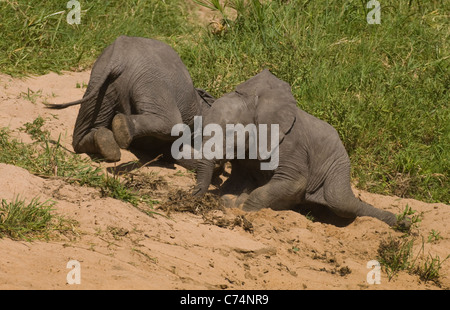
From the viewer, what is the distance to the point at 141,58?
24.3 ft

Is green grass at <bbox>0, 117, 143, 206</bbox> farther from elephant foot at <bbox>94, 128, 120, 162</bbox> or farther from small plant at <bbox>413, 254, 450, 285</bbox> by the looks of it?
small plant at <bbox>413, 254, 450, 285</bbox>

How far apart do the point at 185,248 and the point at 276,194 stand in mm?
1523

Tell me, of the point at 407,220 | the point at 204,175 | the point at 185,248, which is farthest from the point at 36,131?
the point at 407,220

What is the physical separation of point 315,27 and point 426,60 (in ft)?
4.42

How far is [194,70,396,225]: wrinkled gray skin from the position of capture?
6980 mm

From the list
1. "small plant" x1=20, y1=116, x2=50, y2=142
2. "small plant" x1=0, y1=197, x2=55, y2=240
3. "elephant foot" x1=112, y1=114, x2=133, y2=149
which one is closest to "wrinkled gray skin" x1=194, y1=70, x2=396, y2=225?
"elephant foot" x1=112, y1=114, x2=133, y2=149

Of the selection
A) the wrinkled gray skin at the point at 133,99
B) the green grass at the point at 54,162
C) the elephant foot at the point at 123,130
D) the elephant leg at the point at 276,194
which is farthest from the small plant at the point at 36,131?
the elephant leg at the point at 276,194

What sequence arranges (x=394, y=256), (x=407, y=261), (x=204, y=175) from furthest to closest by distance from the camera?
(x=204, y=175), (x=407, y=261), (x=394, y=256)

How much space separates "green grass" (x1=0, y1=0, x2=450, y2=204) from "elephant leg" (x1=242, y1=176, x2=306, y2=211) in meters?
1.14

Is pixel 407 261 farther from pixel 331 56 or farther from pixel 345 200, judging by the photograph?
pixel 331 56

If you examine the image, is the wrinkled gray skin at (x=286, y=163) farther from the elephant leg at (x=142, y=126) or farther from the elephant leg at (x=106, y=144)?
the elephant leg at (x=106, y=144)

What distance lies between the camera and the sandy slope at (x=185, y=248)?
495cm

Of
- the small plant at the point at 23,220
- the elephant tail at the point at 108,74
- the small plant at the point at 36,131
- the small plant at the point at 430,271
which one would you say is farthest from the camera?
the small plant at the point at 36,131

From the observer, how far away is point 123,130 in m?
Result: 6.98
